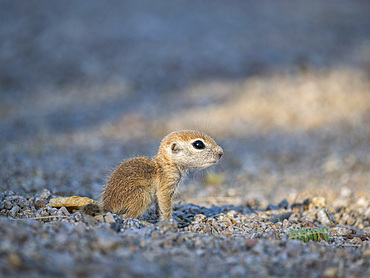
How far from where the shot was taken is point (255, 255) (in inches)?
116

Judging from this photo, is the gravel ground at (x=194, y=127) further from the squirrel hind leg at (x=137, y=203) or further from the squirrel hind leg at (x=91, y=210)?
the squirrel hind leg at (x=137, y=203)

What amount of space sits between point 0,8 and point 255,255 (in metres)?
16.5

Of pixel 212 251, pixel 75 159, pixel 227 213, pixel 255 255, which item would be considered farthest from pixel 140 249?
pixel 75 159

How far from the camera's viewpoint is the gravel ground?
285cm

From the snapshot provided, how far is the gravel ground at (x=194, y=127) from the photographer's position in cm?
285

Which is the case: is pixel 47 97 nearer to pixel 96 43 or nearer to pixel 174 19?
pixel 96 43

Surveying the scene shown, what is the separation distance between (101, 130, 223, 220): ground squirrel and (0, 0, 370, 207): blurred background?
55.4 inches

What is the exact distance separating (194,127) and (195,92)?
2214mm

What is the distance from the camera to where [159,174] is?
172 inches

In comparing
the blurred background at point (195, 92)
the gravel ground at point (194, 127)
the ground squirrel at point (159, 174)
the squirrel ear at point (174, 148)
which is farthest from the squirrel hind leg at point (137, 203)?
the blurred background at point (195, 92)

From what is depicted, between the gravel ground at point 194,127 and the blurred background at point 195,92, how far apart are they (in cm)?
5

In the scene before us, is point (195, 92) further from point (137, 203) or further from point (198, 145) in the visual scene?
point (137, 203)

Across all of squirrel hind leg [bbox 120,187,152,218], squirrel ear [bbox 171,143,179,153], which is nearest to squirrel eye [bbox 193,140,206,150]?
squirrel ear [bbox 171,143,179,153]

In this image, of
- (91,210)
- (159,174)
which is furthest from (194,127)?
(91,210)
